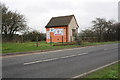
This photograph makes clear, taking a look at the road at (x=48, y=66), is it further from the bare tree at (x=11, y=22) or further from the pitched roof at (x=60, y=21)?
the bare tree at (x=11, y=22)

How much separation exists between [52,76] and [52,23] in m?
30.0

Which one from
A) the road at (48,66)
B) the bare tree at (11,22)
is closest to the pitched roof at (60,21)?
the bare tree at (11,22)

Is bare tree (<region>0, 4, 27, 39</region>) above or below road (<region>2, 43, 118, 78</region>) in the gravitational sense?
above

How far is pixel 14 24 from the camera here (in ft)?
108

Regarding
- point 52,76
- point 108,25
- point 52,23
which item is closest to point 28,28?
point 52,23

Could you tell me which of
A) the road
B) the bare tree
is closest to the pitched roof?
the bare tree

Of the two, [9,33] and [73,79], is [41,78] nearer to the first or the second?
[73,79]

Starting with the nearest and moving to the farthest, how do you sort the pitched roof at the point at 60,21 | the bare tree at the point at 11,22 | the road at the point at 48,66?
the road at the point at 48,66 → the bare tree at the point at 11,22 → the pitched roof at the point at 60,21

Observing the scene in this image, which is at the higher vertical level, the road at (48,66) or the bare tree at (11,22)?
the bare tree at (11,22)

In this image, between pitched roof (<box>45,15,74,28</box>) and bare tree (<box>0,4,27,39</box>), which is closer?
bare tree (<box>0,4,27,39</box>)

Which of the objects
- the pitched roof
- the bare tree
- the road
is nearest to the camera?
the road

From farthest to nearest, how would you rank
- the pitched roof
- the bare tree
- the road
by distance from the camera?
the pitched roof → the bare tree → the road

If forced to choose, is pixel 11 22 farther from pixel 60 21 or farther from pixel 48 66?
pixel 48 66

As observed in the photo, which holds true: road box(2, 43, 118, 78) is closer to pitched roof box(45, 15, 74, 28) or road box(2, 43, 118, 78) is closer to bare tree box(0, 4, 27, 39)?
pitched roof box(45, 15, 74, 28)
